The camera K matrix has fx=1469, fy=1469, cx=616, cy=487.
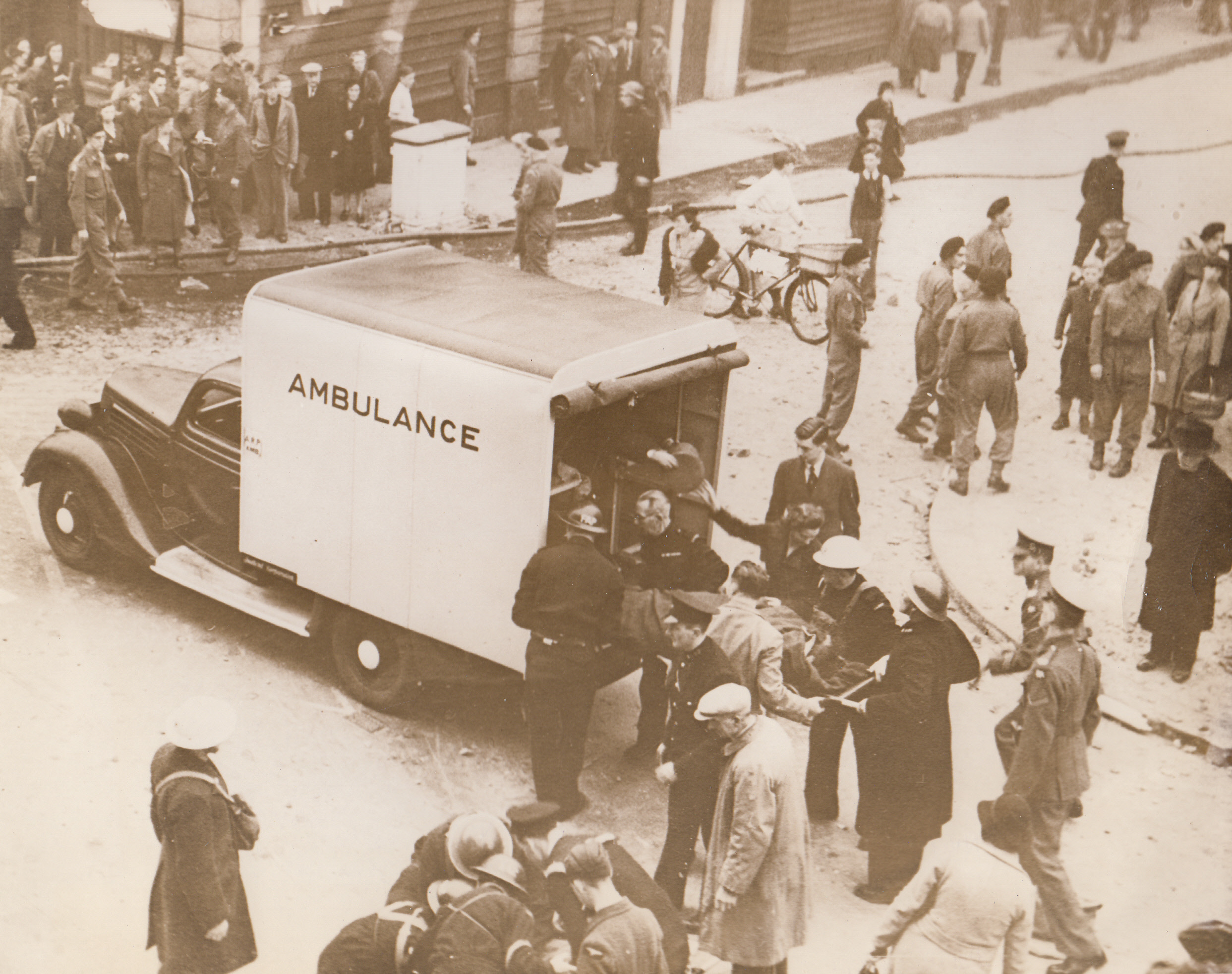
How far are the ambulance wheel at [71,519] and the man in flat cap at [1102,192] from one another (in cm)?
514

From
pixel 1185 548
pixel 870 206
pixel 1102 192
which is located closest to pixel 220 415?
pixel 870 206

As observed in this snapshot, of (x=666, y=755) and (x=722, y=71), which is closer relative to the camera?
(x=666, y=755)

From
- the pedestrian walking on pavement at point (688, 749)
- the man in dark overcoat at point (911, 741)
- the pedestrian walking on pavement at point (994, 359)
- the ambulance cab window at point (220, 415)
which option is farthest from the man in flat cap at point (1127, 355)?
the ambulance cab window at point (220, 415)

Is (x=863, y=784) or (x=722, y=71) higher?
(x=722, y=71)

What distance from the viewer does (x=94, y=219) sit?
7715 mm

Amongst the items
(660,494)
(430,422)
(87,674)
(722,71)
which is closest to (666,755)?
(660,494)

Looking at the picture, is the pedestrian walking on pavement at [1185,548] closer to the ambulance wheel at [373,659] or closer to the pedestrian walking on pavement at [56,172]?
the ambulance wheel at [373,659]

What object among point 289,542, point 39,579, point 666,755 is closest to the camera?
point 666,755

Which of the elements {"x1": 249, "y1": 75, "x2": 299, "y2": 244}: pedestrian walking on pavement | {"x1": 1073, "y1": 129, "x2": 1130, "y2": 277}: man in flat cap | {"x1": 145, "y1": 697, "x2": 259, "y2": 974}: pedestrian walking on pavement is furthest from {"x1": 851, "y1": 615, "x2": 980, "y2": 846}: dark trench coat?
{"x1": 249, "y1": 75, "x2": 299, "y2": 244}: pedestrian walking on pavement

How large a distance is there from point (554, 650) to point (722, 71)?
121 inches

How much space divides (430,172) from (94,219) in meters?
1.79

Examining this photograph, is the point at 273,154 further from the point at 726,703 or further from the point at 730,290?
the point at 726,703

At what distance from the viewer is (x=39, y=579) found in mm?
7543

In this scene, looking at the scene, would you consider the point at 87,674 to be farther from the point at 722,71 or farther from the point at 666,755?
the point at 722,71
